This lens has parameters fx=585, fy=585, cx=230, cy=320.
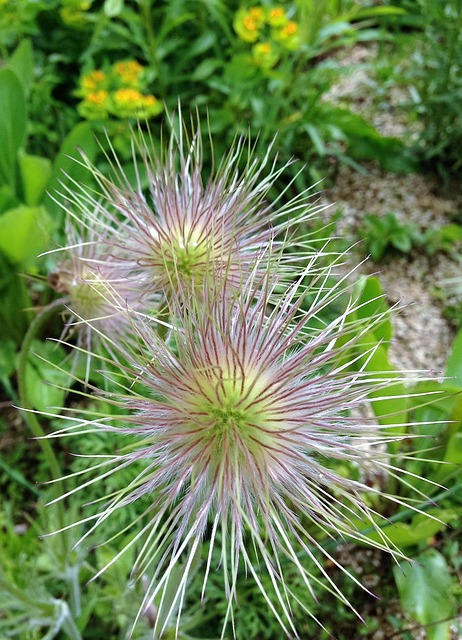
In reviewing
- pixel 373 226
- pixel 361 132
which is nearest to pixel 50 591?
pixel 373 226

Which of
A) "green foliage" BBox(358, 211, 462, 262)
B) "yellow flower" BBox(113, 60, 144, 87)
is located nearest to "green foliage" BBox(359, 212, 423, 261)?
"green foliage" BBox(358, 211, 462, 262)

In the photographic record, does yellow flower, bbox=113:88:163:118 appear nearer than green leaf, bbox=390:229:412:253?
Yes

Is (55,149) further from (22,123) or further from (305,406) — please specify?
(305,406)

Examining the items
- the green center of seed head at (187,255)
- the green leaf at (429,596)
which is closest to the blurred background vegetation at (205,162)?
the green leaf at (429,596)

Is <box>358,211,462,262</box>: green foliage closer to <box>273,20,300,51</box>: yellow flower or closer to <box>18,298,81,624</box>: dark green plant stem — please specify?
<box>273,20,300,51</box>: yellow flower

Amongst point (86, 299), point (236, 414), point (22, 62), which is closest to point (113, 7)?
point (22, 62)

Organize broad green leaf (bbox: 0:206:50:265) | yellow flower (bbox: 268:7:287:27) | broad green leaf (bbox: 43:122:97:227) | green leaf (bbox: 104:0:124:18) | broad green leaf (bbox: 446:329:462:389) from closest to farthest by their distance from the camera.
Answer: broad green leaf (bbox: 446:329:462:389) < broad green leaf (bbox: 0:206:50:265) < broad green leaf (bbox: 43:122:97:227) < green leaf (bbox: 104:0:124:18) < yellow flower (bbox: 268:7:287:27)

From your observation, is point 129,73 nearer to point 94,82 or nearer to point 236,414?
point 94,82
